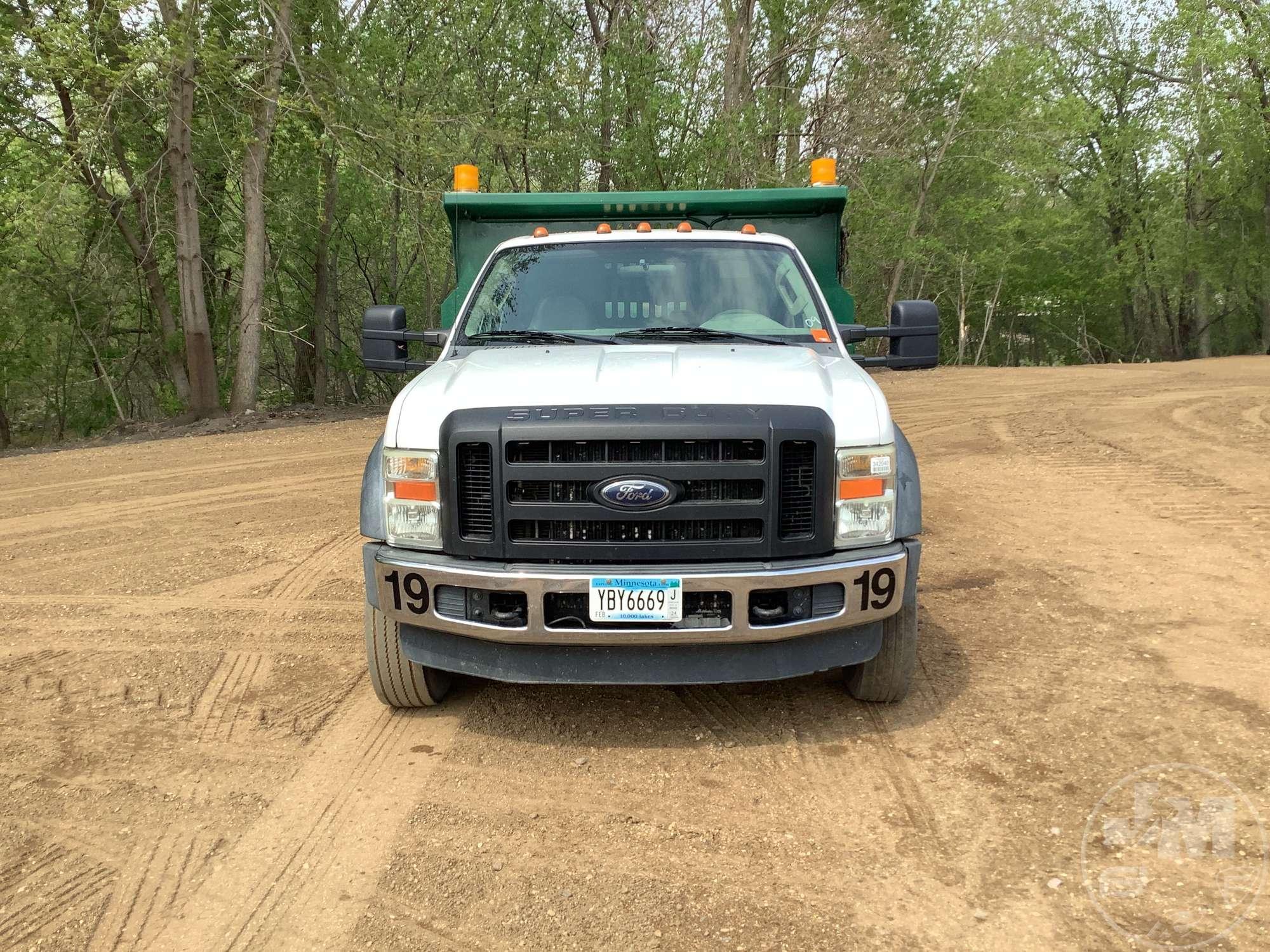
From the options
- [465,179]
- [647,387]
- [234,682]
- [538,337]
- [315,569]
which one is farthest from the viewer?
[465,179]

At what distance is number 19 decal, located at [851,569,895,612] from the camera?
3578 millimetres

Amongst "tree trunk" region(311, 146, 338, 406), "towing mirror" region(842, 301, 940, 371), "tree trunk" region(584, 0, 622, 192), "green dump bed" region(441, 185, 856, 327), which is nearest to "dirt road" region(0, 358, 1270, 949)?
"towing mirror" region(842, 301, 940, 371)

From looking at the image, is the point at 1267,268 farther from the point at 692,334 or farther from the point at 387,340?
the point at 387,340

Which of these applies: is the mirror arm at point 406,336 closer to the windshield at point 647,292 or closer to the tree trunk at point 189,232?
the windshield at point 647,292

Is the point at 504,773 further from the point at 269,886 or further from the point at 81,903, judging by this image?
the point at 81,903

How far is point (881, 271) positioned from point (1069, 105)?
304 inches

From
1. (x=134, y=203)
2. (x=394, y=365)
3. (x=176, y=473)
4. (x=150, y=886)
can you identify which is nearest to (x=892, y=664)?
(x=150, y=886)

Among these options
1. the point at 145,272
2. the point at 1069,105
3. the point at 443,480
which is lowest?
the point at 443,480

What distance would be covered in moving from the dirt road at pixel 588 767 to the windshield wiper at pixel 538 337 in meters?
1.66

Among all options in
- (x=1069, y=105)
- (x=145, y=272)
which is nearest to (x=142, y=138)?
(x=145, y=272)

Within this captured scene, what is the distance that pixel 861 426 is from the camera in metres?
3.60

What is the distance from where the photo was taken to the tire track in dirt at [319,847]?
274cm

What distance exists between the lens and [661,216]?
272 inches

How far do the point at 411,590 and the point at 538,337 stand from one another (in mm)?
→ 1612
